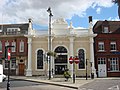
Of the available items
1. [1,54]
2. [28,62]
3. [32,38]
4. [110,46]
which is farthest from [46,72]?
[110,46]

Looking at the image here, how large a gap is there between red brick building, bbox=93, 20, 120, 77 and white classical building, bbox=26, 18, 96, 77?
68.0 inches

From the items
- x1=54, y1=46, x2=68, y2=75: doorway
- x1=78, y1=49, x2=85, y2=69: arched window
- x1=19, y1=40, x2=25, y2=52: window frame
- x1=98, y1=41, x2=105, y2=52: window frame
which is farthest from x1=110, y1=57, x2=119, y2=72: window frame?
x1=19, y1=40, x2=25, y2=52: window frame

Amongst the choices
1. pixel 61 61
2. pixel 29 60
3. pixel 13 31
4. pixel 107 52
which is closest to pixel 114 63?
pixel 107 52

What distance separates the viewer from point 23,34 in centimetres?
4547

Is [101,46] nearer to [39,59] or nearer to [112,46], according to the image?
[112,46]

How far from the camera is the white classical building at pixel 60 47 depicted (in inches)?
1694

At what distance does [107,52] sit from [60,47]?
29.4ft

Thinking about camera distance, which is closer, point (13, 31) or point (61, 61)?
point (61, 61)

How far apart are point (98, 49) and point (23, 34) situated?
1499cm

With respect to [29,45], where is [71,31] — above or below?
above

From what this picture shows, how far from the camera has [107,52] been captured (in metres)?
43.4

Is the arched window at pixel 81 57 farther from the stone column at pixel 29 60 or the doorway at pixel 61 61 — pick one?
the stone column at pixel 29 60

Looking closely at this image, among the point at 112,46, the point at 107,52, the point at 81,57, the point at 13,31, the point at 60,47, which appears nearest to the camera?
the point at 107,52

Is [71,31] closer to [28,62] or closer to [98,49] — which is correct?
[98,49]
